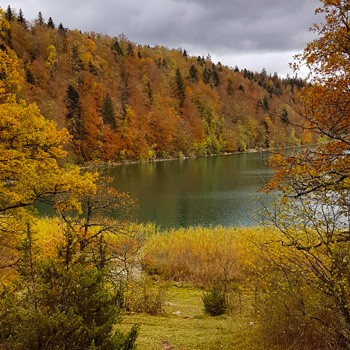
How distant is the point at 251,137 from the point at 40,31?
7634 cm

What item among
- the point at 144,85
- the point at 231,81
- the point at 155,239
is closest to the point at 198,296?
the point at 155,239

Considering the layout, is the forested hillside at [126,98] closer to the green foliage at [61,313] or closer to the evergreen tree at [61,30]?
the evergreen tree at [61,30]

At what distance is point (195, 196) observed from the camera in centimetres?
4753

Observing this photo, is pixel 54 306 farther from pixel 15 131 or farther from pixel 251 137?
pixel 251 137

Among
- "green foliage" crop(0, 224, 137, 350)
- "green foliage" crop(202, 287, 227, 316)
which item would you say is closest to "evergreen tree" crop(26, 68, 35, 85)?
"green foliage" crop(202, 287, 227, 316)

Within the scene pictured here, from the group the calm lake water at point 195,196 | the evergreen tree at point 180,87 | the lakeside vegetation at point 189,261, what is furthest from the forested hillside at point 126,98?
the lakeside vegetation at point 189,261

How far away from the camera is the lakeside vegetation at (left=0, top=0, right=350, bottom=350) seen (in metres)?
5.02

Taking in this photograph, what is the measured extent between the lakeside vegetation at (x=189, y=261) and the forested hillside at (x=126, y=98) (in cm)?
6565

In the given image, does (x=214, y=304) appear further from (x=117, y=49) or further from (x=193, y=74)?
(x=193, y=74)

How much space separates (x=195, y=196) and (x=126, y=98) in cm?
7628

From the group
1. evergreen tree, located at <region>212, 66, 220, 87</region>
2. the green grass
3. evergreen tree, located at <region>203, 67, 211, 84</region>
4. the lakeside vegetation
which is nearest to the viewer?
the lakeside vegetation

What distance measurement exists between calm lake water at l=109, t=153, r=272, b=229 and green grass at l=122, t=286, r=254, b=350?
41.4 ft

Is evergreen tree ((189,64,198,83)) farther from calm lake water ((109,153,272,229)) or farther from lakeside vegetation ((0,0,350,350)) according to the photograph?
lakeside vegetation ((0,0,350,350))

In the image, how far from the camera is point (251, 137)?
440 feet
